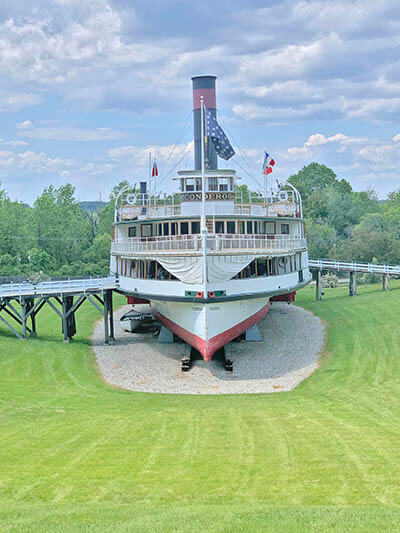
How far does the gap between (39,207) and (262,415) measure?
65.1 metres

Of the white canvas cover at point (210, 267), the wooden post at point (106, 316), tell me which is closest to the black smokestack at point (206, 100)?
the wooden post at point (106, 316)

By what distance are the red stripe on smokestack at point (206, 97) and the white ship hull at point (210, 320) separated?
18.1m

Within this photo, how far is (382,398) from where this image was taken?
19312mm

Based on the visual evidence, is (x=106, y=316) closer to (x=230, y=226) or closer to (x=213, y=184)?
(x=230, y=226)

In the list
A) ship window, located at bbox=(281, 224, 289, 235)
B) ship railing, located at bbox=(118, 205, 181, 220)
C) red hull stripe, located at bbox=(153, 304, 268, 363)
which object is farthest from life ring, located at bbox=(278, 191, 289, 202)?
red hull stripe, located at bbox=(153, 304, 268, 363)

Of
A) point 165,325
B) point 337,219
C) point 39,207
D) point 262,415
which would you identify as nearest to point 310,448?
point 262,415

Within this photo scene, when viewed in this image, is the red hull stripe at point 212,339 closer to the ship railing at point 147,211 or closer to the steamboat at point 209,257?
the steamboat at point 209,257

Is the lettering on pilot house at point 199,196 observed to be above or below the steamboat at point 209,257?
above

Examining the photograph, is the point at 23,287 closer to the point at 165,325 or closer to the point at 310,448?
the point at 165,325

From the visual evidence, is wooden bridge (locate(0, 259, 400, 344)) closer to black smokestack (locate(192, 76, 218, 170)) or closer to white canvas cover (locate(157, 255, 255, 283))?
white canvas cover (locate(157, 255, 255, 283))

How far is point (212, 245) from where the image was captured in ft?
85.6

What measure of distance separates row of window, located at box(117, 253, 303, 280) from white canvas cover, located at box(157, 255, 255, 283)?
1951mm

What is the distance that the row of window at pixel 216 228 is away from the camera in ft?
101

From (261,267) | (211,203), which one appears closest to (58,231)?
(211,203)
